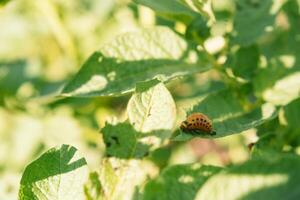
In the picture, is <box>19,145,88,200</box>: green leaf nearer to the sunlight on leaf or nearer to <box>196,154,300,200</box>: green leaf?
<box>196,154,300,200</box>: green leaf

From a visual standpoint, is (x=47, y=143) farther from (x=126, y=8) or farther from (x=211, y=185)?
(x=211, y=185)

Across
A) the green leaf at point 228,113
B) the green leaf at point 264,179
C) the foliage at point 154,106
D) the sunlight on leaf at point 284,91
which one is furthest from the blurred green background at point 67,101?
the green leaf at point 264,179

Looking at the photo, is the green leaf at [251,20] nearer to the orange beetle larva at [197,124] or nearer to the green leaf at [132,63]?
the green leaf at [132,63]

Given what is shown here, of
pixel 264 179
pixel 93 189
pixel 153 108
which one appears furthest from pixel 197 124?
pixel 264 179

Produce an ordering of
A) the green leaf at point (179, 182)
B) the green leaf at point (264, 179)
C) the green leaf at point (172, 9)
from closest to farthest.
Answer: the green leaf at point (264, 179), the green leaf at point (179, 182), the green leaf at point (172, 9)

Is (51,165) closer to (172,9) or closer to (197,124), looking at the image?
(197,124)

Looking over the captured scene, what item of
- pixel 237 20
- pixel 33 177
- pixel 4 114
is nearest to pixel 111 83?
pixel 33 177

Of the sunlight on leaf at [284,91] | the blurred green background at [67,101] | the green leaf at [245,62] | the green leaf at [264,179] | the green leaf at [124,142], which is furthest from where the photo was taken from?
the blurred green background at [67,101]
